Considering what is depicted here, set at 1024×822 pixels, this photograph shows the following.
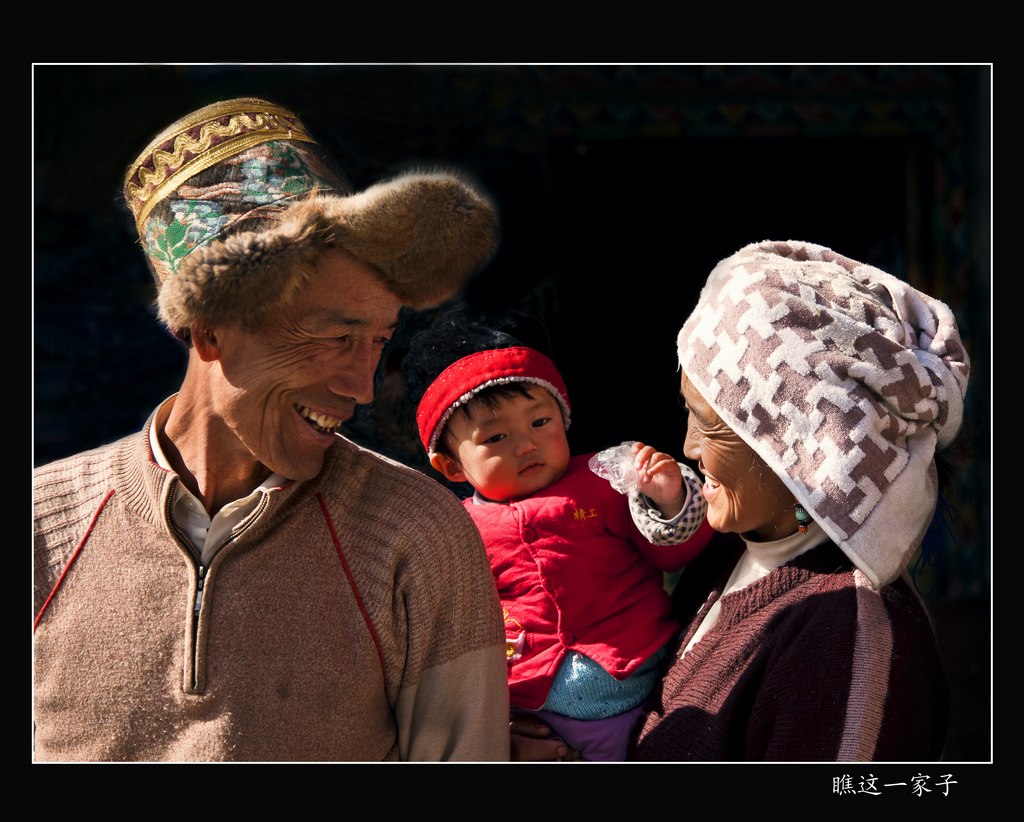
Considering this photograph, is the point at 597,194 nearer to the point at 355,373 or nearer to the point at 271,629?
the point at 355,373

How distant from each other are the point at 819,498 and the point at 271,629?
127cm

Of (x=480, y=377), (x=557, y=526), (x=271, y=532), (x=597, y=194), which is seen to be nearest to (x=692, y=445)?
(x=557, y=526)

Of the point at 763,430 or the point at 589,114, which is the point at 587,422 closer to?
the point at 589,114

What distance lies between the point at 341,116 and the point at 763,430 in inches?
94.1

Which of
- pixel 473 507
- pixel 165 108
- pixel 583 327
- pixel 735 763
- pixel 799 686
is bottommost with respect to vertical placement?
pixel 735 763

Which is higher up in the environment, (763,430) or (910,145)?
(910,145)

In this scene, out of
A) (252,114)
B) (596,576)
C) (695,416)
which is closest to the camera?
(252,114)

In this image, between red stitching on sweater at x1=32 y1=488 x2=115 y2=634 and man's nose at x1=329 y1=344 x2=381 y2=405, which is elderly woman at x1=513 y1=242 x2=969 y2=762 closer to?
man's nose at x1=329 y1=344 x2=381 y2=405

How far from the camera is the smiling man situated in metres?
2.53

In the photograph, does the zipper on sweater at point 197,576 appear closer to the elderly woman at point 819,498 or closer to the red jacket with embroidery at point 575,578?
the red jacket with embroidery at point 575,578

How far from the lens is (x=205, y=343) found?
2.59 metres

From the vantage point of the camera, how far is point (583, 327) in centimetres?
478

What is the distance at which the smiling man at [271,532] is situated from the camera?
2.53 meters

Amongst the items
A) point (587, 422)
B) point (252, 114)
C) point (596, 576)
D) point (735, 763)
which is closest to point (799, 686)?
point (735, 763)
